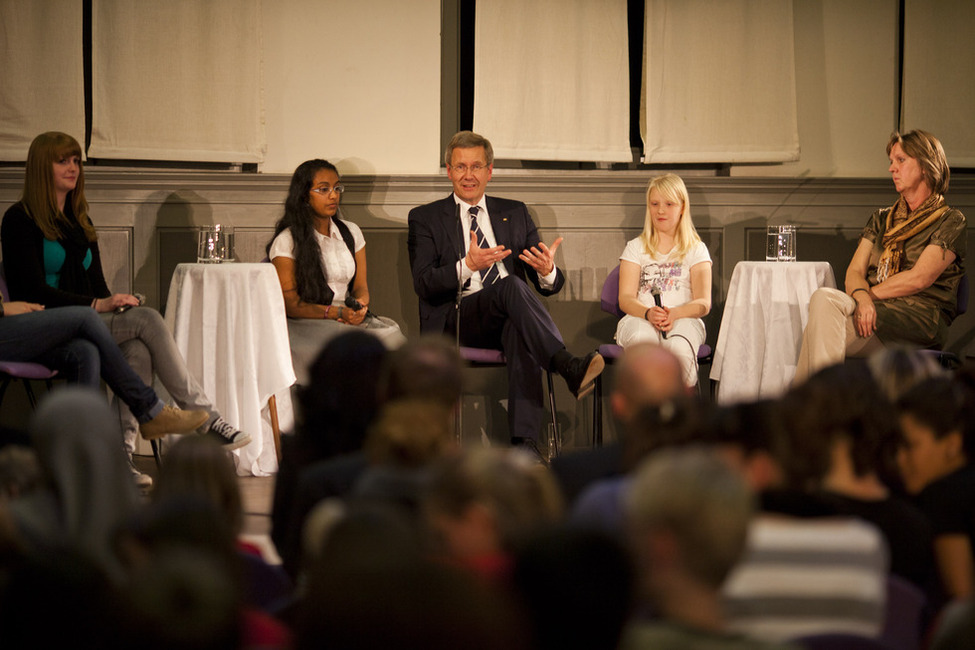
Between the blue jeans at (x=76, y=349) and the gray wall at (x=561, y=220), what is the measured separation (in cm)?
117

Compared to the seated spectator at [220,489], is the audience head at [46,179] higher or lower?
higher

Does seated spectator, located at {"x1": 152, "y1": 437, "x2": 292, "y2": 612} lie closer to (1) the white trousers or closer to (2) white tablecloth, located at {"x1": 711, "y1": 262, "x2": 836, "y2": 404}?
(1) the white trousers

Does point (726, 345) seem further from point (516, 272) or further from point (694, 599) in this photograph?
point (694, 599)

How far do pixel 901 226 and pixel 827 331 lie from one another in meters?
0.63

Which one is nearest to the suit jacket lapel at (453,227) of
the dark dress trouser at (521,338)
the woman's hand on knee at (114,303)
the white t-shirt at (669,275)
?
the dark dress trouser at (521,338)

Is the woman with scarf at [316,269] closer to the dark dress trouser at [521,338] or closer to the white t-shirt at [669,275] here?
the dark dress trouser at [521,338]

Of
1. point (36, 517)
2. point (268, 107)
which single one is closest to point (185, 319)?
point (268, 107)

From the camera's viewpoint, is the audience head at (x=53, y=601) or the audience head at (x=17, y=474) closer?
the audience head at (x=53, y=601)

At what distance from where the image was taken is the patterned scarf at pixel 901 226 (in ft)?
15.0

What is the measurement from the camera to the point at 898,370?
2.20 metres

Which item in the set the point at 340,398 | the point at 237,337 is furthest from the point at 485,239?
the point at 340,398

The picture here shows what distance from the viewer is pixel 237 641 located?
1127 mm

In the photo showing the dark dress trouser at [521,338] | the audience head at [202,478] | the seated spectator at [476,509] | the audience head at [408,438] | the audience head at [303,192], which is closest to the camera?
the seated spectator at [476,509]

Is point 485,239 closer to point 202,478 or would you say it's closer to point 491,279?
point 491,279
